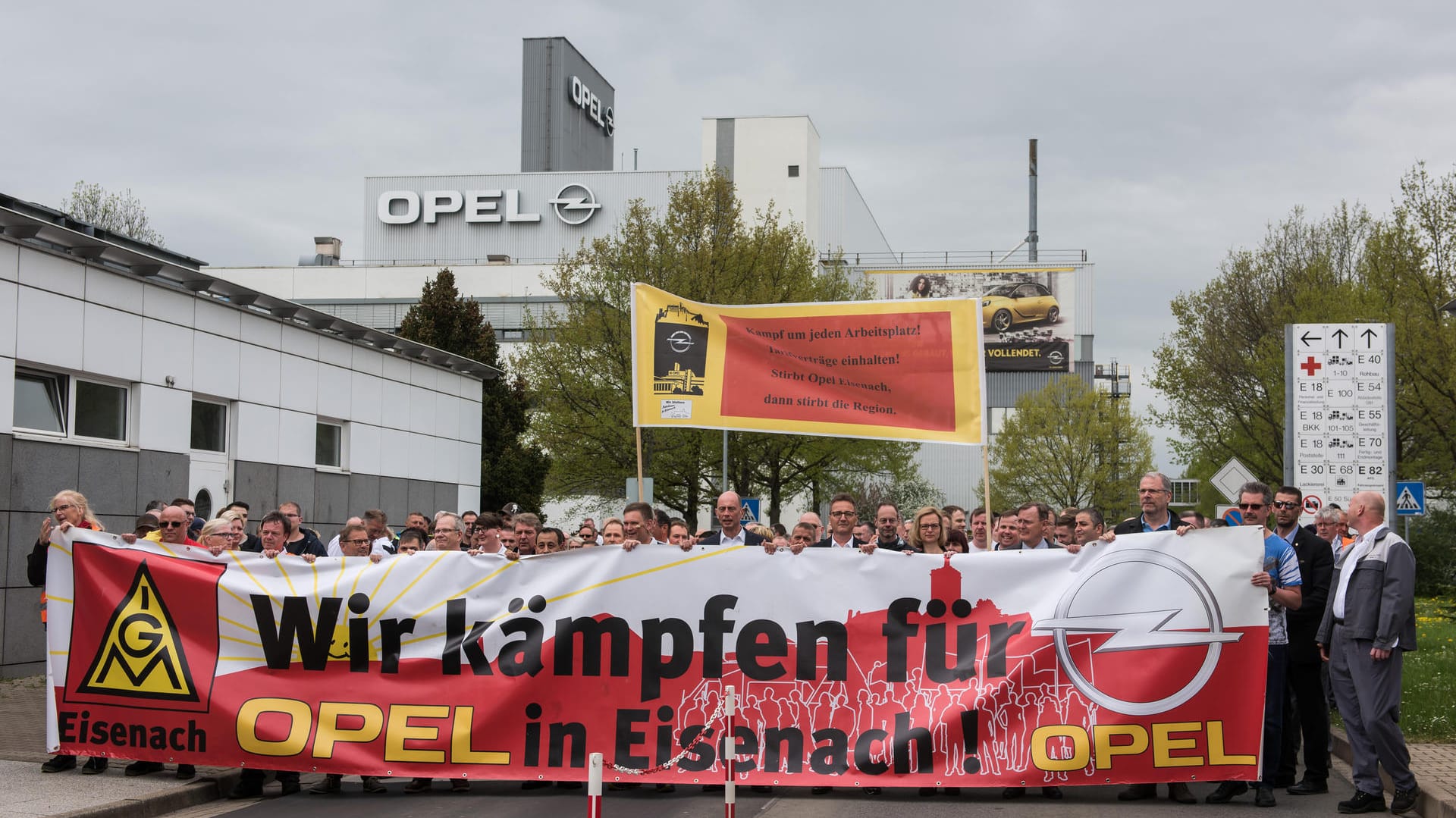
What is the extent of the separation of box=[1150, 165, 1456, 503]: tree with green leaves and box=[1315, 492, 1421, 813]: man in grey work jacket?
2088 centimetres

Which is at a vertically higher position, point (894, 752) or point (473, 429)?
point (473, 429)

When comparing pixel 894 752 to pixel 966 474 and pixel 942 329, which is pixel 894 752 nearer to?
pixel 942 329

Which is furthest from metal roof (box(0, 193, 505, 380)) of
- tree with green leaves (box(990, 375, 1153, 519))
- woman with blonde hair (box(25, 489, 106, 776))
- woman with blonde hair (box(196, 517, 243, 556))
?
tree with green leaves (box(990, 375, 1153, 519))

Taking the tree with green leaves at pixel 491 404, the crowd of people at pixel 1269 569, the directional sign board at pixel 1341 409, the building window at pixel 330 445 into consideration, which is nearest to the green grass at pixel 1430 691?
the crowd of people at pixel 1269 569

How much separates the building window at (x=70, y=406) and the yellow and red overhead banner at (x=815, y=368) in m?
7.87

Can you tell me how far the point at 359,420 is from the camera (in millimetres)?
23375

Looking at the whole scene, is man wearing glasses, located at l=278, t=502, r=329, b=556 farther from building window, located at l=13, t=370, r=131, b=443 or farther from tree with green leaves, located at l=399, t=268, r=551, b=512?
tree with green leaves, located at l=399, t=268, r=551, b=512

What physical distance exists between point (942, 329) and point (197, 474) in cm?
1184

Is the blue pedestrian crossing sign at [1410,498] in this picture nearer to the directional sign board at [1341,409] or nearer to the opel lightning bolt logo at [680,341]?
the directional sign board at [1341,409]

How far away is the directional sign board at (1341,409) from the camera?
1841 cm

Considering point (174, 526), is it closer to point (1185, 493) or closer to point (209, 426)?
point (209, 426)

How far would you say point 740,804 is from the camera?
8.42 metres

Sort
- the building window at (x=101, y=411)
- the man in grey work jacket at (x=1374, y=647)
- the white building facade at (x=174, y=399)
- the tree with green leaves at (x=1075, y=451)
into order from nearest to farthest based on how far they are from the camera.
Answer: the man in grey work jacket at (x=1374, y=647)
the white building facade at (x=174, y=399)
the building window at (x=101, y=411)
the tree with green leaves at (x=1075, y=451)

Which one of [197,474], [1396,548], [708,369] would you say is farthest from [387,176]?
[1396,548]
